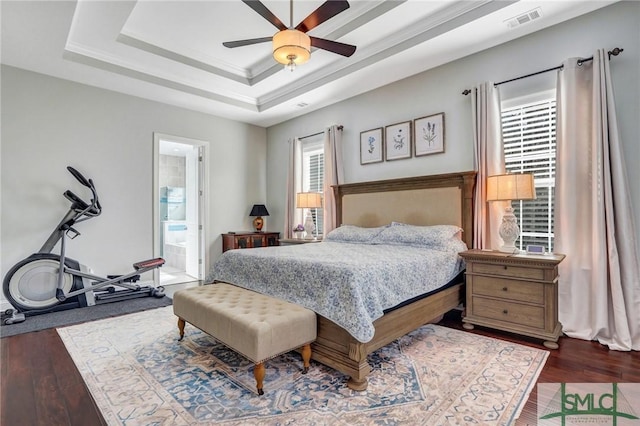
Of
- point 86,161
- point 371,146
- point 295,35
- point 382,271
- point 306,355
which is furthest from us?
point 371,146

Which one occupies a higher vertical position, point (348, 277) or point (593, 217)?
point (593, 217)

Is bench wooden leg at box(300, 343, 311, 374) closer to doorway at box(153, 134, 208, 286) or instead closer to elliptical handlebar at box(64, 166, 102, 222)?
elliptical handlebar at box(64, 166, 102, 222)

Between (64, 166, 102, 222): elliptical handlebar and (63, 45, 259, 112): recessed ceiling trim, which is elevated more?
(63, 45, 259, 112): recessed ceiling trim

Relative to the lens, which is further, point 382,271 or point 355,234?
point 355,234

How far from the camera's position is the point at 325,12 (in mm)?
2467

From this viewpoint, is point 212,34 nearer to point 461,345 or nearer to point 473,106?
point 473,106

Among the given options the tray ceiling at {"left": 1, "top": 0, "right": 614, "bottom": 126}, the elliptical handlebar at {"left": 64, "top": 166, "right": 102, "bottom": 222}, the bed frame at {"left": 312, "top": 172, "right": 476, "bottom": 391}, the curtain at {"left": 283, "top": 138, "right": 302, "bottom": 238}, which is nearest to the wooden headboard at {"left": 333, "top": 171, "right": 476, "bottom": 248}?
Result: the bed frame at {"left": 312, "top": 172, "right": 476, "bottom": 391}

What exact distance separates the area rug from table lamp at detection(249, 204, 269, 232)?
3.38 metres

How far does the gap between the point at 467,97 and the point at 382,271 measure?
2.55 meters

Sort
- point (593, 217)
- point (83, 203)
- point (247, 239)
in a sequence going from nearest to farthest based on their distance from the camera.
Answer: point (593, 217)
point (83, 203)
point (247, 239)

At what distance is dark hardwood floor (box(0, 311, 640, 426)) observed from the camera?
5.98 feet

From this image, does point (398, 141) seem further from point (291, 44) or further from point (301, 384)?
point (301, 384)

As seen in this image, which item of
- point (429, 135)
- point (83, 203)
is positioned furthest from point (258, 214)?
point (429, 135)

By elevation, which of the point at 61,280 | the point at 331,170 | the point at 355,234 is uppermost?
the point at 331,170
